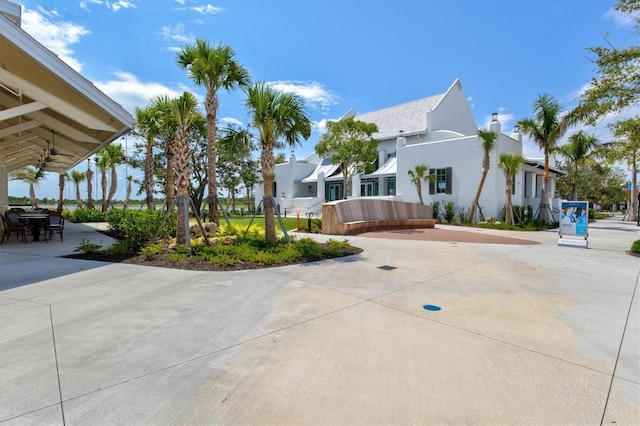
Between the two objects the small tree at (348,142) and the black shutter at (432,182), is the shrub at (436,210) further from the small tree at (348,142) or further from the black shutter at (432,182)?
the small tree at (348,142)

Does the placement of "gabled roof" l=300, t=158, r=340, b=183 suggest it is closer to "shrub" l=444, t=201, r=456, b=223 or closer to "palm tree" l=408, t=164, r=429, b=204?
"palm tree" l=408, t=164, r=429, b=204

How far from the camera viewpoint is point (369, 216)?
56.9ft

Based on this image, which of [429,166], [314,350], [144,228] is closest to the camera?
[314,350]

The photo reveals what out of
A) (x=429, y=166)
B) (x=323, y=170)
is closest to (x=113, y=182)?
(x=323, y=170)

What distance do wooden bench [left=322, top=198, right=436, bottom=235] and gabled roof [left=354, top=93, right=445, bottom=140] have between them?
1345 centimetres

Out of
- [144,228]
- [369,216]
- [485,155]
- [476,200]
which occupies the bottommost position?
[144,228]

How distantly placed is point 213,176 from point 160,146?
563 inches

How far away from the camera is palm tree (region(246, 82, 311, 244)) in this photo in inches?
371

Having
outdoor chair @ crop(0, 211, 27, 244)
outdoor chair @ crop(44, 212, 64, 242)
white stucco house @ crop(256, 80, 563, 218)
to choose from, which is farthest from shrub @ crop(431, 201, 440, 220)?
outdoor chair @ crop(0, 211, 27, 244)

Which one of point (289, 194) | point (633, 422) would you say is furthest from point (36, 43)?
point (289, 194)

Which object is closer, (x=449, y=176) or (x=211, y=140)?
(x=211, y=140)

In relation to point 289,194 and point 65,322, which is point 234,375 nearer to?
point 65,322

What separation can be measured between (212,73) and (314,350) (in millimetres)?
11025

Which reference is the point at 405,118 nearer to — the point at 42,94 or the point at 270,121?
the point at 270,121
